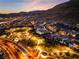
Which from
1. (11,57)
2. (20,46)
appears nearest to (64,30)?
(20,46)

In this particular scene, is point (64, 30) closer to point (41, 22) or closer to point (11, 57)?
point (41, 22)

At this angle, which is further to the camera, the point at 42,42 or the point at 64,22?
the point at 64,22

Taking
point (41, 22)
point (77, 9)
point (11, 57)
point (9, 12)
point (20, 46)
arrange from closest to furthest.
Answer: point (11, 57) < point (20, 46) < point (41, 22) < point (77, 9) < point (9, 12)

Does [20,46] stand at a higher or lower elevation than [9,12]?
lower

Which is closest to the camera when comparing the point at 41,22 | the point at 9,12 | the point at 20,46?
the point at 20,46

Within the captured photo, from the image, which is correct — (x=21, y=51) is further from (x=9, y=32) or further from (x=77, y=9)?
(x=77, y=9)

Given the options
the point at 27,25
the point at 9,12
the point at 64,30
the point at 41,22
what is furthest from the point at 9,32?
the point at 9,12
